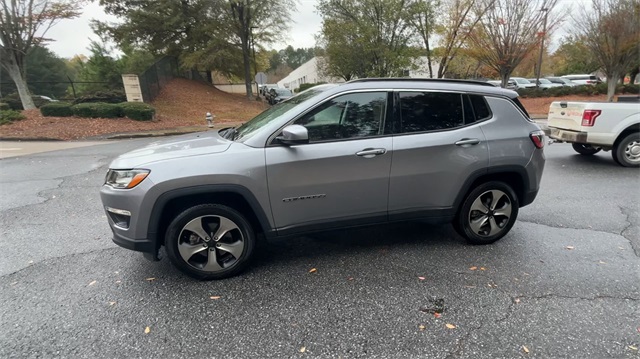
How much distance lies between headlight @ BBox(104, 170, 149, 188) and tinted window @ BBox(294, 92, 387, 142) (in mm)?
1358

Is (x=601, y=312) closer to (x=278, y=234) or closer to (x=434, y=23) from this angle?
(x=278, y=234)

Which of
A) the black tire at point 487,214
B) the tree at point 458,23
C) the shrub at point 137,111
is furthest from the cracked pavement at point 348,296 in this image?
the tree at point 458,23

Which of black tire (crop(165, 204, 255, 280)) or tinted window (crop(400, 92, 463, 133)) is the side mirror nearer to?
black tire (crop(165, 204, 255, 280))

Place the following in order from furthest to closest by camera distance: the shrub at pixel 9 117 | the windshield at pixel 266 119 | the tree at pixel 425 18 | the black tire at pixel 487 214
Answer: the tree at pixel 425 18
the shrub at pixel 9 117
the black tire at pixel 487 214
the windshield at pixel 266 119

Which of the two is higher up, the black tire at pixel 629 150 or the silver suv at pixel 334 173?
the silver suv at pixel 334 173

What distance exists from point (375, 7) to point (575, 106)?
18.4m

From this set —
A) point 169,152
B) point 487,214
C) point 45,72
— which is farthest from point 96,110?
point 45,72

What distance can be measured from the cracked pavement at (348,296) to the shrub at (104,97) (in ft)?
52.2

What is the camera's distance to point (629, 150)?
662 centimetres

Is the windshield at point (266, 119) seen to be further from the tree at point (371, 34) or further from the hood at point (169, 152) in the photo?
the tree at point (371, 34)

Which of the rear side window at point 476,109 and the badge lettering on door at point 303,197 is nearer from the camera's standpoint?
the badge lettering on door at point 303,197

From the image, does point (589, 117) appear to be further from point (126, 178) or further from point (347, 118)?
point (126, 178)

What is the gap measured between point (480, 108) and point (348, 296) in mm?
2290

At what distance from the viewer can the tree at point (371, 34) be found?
73.0ft
